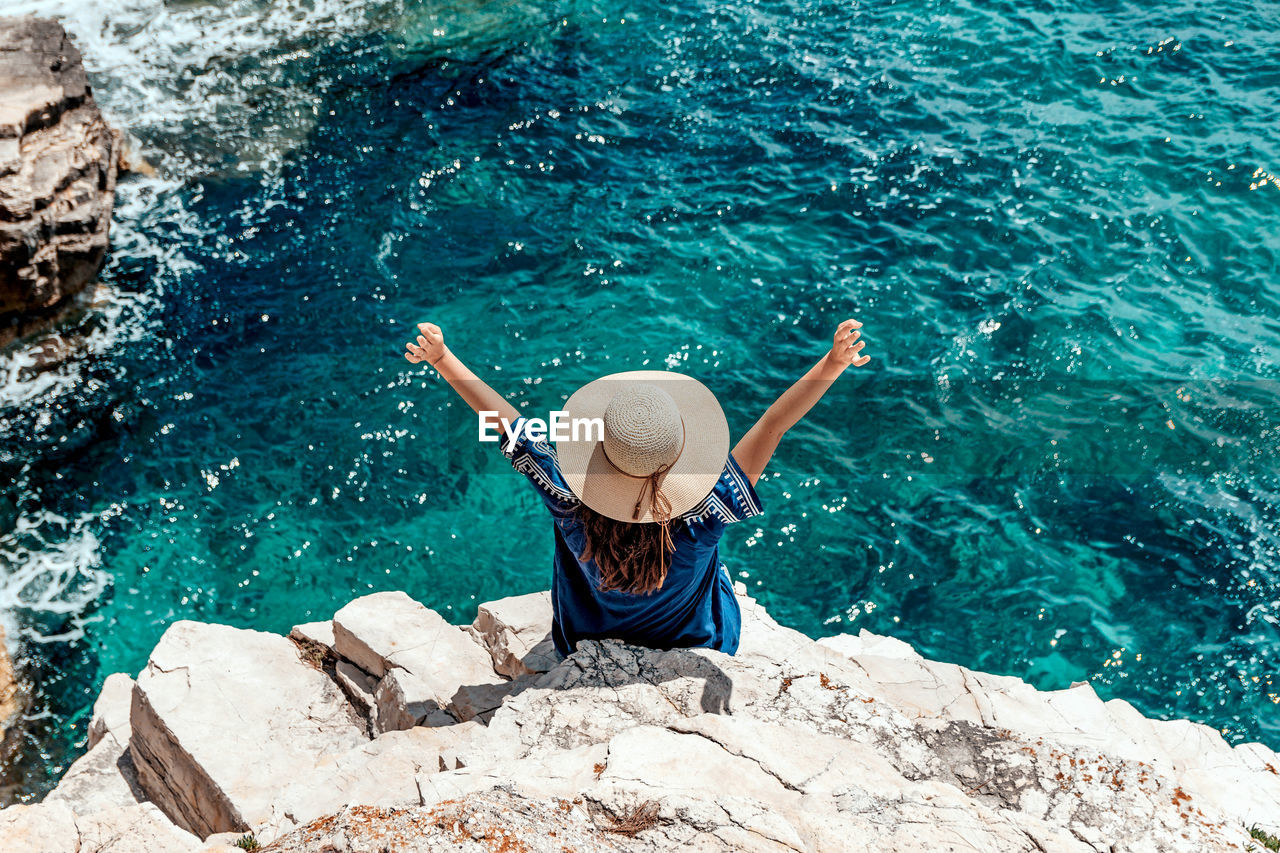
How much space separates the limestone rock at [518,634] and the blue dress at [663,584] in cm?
51

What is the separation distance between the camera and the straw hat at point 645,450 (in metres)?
3.53

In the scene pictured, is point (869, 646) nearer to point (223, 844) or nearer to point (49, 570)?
point (223, 844)

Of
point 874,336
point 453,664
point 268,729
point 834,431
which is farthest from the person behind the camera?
point 874,336

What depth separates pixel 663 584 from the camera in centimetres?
427

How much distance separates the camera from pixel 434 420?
360 inches

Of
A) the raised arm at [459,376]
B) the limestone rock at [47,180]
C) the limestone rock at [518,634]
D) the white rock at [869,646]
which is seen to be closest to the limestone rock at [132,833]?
the limestone rock at [518,634]

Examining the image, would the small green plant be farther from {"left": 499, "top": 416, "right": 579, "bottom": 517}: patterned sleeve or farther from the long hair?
{"left": 499, "top": 416, "right": 579, "bottom": 517}: patterned sleeve

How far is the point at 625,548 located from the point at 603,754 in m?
0.85

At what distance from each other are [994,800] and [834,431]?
5.33 meters

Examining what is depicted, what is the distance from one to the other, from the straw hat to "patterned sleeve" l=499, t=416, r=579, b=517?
→ 0.16 meters

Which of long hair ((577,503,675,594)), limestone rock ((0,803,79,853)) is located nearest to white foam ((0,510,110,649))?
limestone rock ((0,803,79,853))

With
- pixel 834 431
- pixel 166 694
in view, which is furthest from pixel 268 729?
pixel 834 431

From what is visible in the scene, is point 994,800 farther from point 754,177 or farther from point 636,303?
point 754,177

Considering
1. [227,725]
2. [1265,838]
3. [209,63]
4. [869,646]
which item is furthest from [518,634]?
[209,63]
